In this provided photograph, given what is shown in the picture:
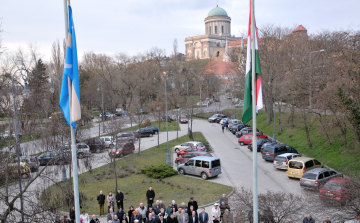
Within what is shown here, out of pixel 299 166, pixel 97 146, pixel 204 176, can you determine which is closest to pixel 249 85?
pixel 204 176

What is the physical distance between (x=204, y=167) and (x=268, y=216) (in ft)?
37.4

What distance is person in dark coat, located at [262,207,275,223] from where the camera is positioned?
1039 centimetres

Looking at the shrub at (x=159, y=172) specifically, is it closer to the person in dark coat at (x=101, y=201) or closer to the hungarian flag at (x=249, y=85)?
the person in dark coat at (x=101, y=201)

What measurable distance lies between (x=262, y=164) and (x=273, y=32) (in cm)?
2484

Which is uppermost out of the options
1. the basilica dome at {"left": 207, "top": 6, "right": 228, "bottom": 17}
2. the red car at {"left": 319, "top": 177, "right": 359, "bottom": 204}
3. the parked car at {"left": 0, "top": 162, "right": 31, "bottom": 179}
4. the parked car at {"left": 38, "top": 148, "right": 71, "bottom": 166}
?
the basilica dome at {"left": 207, "top": 6, "right": 228, "bottom": 17}

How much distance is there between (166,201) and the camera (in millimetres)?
17281

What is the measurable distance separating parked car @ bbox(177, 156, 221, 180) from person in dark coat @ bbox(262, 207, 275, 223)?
10823mm

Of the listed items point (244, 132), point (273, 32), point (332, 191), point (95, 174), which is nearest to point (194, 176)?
point (95, 174)

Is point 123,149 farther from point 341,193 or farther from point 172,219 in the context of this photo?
point 341,193

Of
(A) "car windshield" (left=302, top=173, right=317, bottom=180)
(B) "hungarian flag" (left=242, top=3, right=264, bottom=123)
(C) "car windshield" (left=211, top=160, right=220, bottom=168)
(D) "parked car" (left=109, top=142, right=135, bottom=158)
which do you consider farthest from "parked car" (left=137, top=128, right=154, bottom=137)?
(B) "hungarian flag" (left=242, top=3, right=264, bottom=123)

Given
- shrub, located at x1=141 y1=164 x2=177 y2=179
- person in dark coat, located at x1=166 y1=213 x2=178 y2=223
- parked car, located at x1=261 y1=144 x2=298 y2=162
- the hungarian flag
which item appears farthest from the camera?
parked car, located at x1=261 y1=144 x2=298 y2=162

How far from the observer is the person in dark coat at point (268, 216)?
10.4 m

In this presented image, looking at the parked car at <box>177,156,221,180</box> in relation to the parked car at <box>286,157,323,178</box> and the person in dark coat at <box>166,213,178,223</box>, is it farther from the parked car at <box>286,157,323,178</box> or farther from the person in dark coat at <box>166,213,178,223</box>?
the person in dark coat at <box>166,213,178,223</box>

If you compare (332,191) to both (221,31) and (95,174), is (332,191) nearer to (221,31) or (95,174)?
(95,174)
